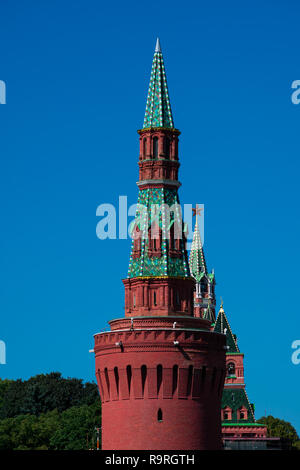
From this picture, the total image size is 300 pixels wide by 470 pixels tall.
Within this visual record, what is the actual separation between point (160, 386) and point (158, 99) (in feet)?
73.9

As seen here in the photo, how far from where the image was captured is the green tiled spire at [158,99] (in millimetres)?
82375

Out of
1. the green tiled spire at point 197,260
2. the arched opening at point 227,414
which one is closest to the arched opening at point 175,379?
the arched opening at point 227,414

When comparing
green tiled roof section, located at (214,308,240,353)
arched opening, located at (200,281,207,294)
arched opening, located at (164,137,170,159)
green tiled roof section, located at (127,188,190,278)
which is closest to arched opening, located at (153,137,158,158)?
arched opening, located at (164,137,170,159)

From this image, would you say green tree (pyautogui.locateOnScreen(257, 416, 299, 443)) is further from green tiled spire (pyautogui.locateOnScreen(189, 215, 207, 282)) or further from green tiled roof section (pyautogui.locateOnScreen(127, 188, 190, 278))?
green tiled roof section (pyautogui.locateOnScreen(127, 188, 190, 278))

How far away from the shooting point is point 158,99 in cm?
8275

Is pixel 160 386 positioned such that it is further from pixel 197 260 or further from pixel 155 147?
pixel 197 260

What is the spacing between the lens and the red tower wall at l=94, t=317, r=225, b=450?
7512 centimetres

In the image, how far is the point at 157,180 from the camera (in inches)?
3189

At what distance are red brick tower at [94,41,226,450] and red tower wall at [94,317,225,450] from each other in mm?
71

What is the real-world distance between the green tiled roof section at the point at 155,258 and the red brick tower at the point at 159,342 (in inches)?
2.9

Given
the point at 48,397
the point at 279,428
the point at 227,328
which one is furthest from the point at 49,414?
the point at 279,428
